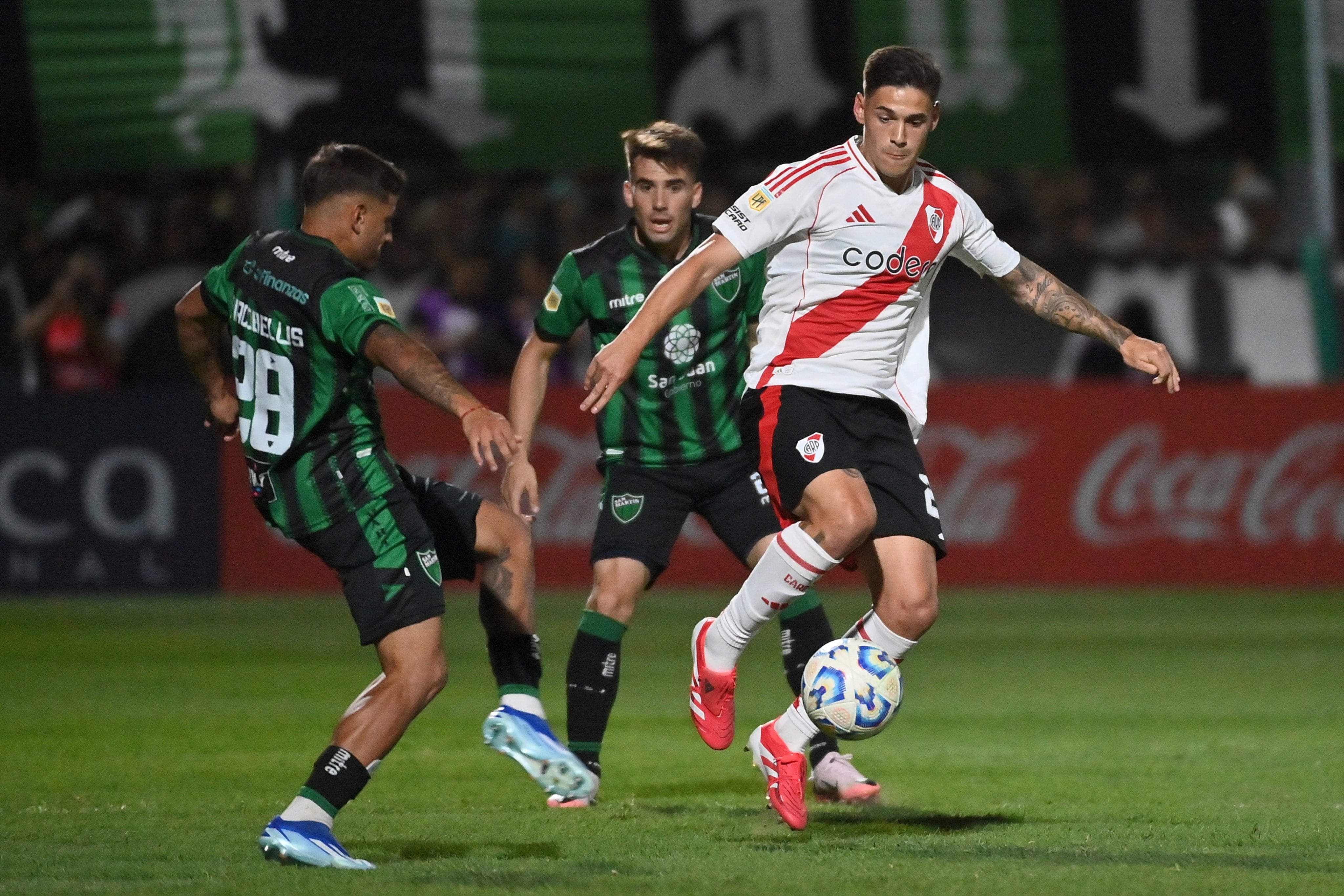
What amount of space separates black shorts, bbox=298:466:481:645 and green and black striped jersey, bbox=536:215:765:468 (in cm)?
134

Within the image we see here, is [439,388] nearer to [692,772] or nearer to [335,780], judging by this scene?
[335,780]

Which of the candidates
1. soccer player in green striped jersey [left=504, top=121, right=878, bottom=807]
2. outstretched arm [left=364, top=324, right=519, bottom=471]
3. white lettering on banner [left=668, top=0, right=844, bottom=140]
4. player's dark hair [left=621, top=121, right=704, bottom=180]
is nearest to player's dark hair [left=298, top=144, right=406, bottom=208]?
outstretched arm [left=364, top=324, right=519, bottom=471]

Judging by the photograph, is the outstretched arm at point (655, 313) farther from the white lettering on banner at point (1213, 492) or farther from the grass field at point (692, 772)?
the white lettering on banner at point (1213, 492)

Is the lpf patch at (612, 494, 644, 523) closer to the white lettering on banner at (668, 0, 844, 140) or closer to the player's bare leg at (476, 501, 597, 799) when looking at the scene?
the player's bare leg at (476, 501, 597, 799)

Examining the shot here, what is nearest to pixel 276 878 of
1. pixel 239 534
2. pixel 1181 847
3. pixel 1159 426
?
pixel 1181 847

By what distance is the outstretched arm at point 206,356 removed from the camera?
5.80 meters

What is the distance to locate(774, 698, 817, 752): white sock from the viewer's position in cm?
575

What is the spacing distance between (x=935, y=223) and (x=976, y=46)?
10.6m

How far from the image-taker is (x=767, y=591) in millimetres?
5863

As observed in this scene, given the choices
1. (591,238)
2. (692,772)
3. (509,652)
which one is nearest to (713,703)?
(509,652)

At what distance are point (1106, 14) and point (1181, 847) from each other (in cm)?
1198

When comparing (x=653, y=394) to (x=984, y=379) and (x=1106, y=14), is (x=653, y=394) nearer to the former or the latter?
(x=984, y=379)

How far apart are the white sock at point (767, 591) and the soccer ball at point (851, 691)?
0.77 ft

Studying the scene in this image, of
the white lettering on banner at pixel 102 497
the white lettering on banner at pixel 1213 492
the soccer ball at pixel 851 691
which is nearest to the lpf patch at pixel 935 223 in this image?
the soccer ball at pixel 851 691
